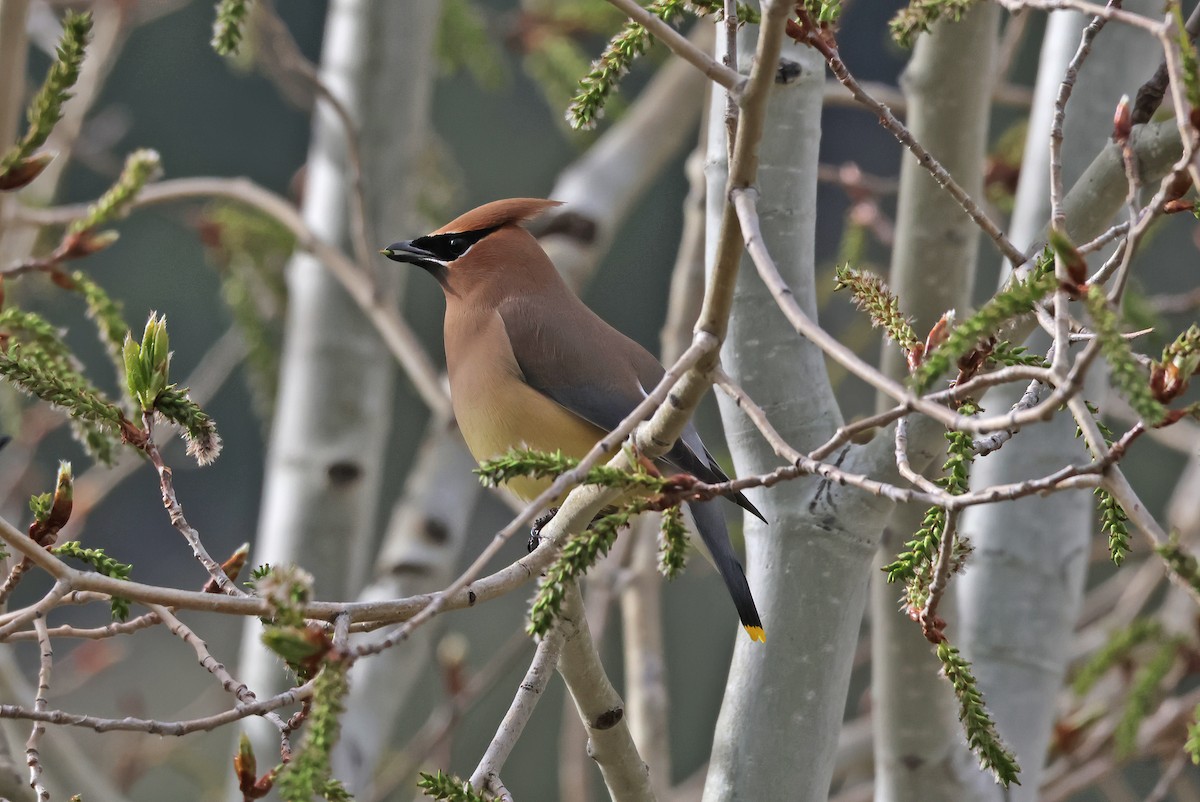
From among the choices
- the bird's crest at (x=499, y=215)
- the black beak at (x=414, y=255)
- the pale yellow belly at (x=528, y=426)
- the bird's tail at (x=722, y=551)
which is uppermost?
the bird's crest at (x=499, y=215)

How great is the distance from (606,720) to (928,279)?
94 centimetres

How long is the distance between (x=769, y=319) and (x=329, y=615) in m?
0.91

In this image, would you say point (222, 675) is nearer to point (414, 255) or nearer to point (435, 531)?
point (414, 255)

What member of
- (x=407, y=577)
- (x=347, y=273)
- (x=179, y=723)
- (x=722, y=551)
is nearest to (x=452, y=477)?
(x=407, y=577)

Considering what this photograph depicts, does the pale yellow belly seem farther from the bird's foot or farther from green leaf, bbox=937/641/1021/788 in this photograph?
green leaf, bbox=937/641/1021/788

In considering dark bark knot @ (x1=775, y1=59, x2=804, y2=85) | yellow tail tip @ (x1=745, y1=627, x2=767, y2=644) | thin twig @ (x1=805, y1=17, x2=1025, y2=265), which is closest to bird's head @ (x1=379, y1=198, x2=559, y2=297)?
dark bark knot @ (x1=775, y1=59, x2=804, y2=85)

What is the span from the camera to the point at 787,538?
1744 mm

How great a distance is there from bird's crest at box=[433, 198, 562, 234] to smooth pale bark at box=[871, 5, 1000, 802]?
775 millimetres

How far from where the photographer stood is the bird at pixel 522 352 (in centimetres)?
239

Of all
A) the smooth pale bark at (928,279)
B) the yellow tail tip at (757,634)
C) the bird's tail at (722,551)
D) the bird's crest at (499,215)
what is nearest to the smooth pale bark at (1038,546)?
the smooth pale bark at (928,279)

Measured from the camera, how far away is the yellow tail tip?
68.1 inches

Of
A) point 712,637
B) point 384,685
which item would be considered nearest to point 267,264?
point 384,685

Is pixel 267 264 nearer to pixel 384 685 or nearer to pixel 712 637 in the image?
pixel 384 685

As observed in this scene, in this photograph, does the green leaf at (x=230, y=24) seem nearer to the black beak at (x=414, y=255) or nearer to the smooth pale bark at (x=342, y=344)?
the black beak at (x=414, y=255)
